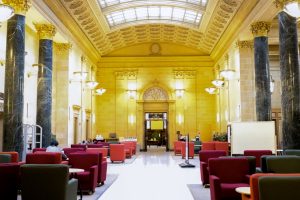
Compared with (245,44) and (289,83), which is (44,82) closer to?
(289,83)

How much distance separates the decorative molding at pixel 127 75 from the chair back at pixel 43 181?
21353mm

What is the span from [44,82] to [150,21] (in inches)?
399

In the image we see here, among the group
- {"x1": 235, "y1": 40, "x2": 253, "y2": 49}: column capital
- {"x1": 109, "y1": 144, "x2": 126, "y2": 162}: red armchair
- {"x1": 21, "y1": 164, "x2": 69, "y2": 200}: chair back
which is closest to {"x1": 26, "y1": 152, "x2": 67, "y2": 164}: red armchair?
{"x1": 21, "y1": 164, "x2": 69, "y2": 200}: chair back

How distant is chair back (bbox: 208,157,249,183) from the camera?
22.6ft

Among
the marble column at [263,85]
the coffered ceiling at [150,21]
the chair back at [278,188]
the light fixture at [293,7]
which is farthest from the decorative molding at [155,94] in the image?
the chair back at [278,188]

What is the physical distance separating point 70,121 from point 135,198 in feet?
35.5

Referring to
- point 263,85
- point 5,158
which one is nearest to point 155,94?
point 263,85

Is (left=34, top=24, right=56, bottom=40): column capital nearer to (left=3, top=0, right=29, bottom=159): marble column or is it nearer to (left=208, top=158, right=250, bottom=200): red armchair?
(left=3, top=0, right=29, bottom=159): marble column

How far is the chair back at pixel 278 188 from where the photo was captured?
11.6 ft

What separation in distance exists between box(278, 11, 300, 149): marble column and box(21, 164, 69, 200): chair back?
6.96m

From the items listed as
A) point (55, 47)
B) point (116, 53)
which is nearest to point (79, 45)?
point (55, 47)

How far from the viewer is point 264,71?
543 inches

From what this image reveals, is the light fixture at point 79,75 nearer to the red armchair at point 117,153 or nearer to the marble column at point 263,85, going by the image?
the red armchair at point 117,153

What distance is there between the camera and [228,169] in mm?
6895
